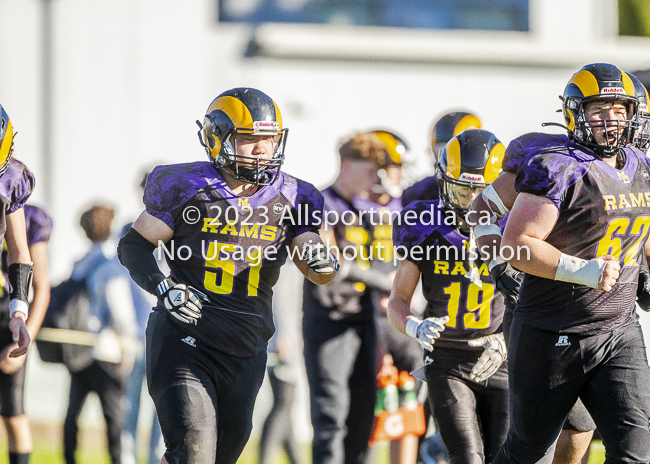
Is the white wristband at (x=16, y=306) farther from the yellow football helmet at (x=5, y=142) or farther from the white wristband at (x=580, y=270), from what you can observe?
the white wristband at (x=580, y=270)

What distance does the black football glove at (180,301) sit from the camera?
3383 mm

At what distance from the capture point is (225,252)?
3.61 m

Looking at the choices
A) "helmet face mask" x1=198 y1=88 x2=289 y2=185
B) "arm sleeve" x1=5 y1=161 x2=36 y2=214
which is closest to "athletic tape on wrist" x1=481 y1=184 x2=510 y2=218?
"helmet face mask" x1=198 y1=88 x2=289 y2=185

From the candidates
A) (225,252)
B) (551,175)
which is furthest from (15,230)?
(551,175)

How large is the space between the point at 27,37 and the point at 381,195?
441 cm

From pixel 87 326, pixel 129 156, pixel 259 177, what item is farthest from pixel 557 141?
pixel 129 156

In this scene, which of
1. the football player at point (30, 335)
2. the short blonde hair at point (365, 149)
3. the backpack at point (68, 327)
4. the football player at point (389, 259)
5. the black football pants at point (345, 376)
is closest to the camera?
the football player at point (30, 335)

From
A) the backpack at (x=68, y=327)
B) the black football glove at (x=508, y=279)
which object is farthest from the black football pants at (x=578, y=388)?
the backpack at (x=68, y=327)

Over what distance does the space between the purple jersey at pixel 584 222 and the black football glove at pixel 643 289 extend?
0.42 ft

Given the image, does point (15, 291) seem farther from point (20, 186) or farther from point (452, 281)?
point (452, 281)

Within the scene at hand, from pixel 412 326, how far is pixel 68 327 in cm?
287

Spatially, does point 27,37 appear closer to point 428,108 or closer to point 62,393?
point 62,393

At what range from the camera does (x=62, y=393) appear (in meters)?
8.00

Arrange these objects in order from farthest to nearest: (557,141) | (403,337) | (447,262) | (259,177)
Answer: (403,337) < (447,262) < (259,177) < (557,141)
